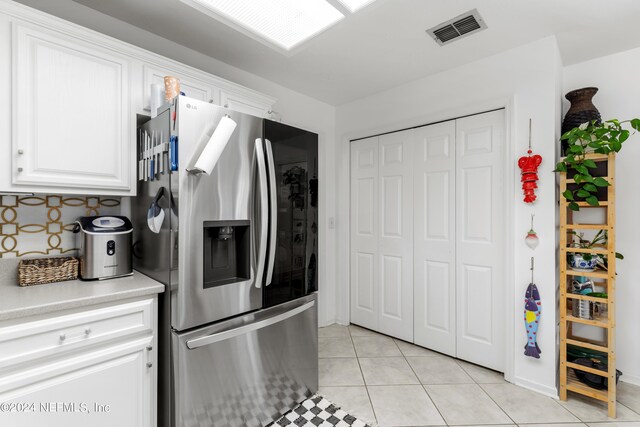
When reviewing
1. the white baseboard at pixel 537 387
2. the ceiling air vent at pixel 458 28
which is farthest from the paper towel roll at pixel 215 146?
the white baseboard at pixel 537 387

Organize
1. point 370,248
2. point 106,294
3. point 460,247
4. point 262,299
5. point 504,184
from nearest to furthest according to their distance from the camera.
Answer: point 106,294
point 262,299
point 504,184
point 460,247
point 370,248

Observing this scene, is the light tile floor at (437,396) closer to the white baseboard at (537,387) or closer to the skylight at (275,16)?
the white baseboard at (537,387)

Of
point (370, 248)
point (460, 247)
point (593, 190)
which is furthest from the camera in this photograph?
point (370, 248)

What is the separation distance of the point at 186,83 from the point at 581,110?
272 cm

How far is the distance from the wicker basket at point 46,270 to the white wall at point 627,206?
365 cm

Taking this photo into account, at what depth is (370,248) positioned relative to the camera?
128 inches

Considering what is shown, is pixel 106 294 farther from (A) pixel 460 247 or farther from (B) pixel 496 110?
(B) pixel 496 110

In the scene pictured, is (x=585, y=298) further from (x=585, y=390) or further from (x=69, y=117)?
(x=69, y=117)

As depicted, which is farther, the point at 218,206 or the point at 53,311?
the point at 218,206

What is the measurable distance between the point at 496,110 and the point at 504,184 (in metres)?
0.59

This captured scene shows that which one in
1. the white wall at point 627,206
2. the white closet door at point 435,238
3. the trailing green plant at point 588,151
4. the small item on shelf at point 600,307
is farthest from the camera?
the white closet door at point 435,238

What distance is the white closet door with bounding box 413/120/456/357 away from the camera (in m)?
2.64

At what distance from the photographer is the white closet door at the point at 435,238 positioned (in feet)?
8.65

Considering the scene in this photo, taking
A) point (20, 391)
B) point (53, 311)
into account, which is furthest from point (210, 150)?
A: point (20, 391)
